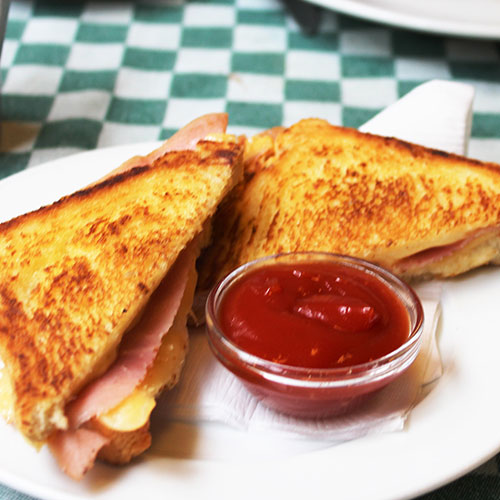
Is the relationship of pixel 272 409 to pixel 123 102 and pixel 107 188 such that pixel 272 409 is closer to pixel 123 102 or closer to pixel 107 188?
pixel 107 188

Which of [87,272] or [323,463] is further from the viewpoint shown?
[87,272]

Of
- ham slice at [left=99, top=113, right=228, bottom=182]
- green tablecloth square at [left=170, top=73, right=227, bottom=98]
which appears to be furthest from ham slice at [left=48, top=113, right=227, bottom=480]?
green tablecloth square at [left=170, top=73, right=227, bottom=98]

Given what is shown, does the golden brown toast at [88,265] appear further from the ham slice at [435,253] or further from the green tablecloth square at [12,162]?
the green tablecloth square at [12,162]

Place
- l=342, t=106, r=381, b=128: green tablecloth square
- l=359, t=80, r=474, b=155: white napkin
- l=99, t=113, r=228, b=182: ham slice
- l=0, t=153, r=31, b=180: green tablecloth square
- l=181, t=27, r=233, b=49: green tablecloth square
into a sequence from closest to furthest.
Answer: l=99, t=113, r=228, b=182: ham slice < l=359, t=80, r=474, b=155: white napkin < l=0, t=153, r=31, b=180: green tablecloth square < l=342, t=106, r=381, b=128: green tablecloth square < l=181, t=27, r=233, b=49: green tablecloth square

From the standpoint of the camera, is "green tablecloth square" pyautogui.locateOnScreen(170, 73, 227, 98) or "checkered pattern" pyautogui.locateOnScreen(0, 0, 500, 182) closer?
"checkered pattern" pyautogui.locateOnScreen(0, 0, 500, 182)

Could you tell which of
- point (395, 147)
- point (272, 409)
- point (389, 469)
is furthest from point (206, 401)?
point (395, 147)

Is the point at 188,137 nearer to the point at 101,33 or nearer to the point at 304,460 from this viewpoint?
the point at 304,460

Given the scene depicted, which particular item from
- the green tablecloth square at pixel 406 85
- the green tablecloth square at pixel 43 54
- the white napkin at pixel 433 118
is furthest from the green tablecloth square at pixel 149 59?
the white napkin at pixel 433 118

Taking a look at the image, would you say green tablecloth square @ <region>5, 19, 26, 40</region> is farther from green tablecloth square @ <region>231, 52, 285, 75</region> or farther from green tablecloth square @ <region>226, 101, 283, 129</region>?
green tablecloth square @ <region>226, 101, 283, 129</region>
